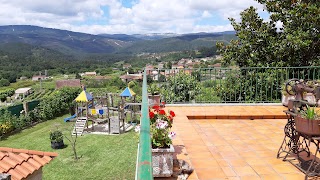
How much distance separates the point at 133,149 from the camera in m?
13.6

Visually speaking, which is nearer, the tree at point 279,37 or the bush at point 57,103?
the tree at point 279,37

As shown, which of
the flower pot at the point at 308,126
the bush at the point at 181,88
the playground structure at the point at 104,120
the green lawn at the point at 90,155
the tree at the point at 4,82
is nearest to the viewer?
the flower pot at the point at 308,126

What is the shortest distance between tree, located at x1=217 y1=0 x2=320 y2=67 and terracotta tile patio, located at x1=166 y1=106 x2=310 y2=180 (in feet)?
10.4

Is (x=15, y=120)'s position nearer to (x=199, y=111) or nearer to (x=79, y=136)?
(x=79, y=136)

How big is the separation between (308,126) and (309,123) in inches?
1.4

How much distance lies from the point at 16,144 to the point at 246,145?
1532cm

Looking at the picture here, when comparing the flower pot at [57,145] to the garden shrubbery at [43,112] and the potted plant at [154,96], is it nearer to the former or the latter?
the garden shrubbery at [43,112]

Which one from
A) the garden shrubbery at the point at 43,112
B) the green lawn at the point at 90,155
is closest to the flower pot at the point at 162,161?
the green lawn at the point at 90,155

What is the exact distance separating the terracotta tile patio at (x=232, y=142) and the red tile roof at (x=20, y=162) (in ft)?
9.02

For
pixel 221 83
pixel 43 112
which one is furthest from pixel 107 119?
pixel 221 83

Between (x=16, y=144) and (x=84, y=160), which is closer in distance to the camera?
(x=84, y=160)

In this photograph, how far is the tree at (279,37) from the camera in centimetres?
836

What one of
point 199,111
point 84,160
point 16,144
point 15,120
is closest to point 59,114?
point 15,120

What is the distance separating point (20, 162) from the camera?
16.9 ft
